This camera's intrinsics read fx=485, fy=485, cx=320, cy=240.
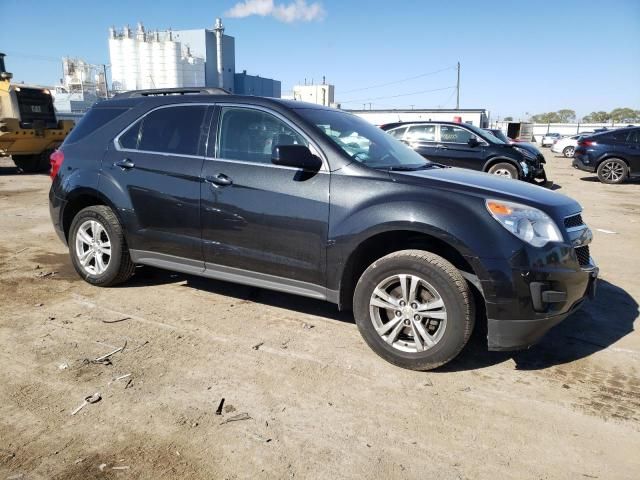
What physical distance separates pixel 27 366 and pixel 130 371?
2.30 feet

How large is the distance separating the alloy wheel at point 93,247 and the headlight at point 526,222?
3422mm

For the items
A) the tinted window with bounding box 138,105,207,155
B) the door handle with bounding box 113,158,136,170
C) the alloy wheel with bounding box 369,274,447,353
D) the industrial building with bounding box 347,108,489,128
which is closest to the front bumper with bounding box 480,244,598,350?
the alloy wheel with bounding box 369,274,447,353

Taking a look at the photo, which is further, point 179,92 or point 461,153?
point 461,153

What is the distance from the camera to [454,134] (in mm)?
11836

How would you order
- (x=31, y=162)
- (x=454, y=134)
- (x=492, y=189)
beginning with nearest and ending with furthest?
(x=492, y=189), (x=454, y=134), (x=31, y=162)

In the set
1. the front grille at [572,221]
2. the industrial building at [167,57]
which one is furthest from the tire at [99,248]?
the industrial building at [167,57]

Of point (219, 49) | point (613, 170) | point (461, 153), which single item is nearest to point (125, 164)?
point (461, 153)

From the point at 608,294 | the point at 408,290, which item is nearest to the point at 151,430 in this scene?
the point at 408,290

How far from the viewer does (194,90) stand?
451 cm

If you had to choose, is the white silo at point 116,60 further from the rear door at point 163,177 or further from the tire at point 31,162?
the rear door at point 163,177

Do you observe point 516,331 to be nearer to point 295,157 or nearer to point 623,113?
point 295,157

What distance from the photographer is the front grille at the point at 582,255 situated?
3.22 metres

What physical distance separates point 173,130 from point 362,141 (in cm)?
164

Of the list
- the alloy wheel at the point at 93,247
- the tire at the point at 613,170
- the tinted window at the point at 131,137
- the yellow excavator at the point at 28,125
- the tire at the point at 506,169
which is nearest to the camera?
the tinted window at the point at 131,137
